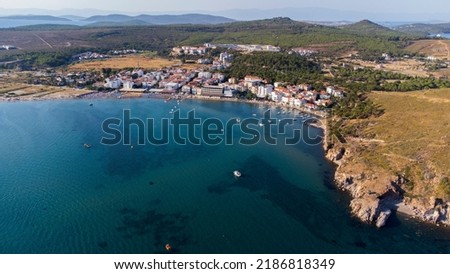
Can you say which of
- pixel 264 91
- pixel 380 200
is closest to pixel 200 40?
pixel 264 91

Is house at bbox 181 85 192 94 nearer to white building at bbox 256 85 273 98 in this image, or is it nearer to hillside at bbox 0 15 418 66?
white building at bbox 256 85 273 98

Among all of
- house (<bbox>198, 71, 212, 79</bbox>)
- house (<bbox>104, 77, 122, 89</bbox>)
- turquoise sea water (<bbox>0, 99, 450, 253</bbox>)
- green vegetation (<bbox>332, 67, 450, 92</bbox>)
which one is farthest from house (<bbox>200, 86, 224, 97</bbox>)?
turquoise sea water (<bbox>0, 99, 450, 253</bbox>)

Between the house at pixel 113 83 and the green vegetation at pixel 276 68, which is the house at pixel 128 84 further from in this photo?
the green vegetation at pixel 276 68

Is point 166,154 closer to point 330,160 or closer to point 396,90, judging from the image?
point 330,160

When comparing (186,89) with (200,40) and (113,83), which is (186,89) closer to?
(113,83)

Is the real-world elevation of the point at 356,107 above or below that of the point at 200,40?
below

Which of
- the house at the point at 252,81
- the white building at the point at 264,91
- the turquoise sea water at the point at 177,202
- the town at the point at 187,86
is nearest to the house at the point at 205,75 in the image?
the town at the point at 187,86
